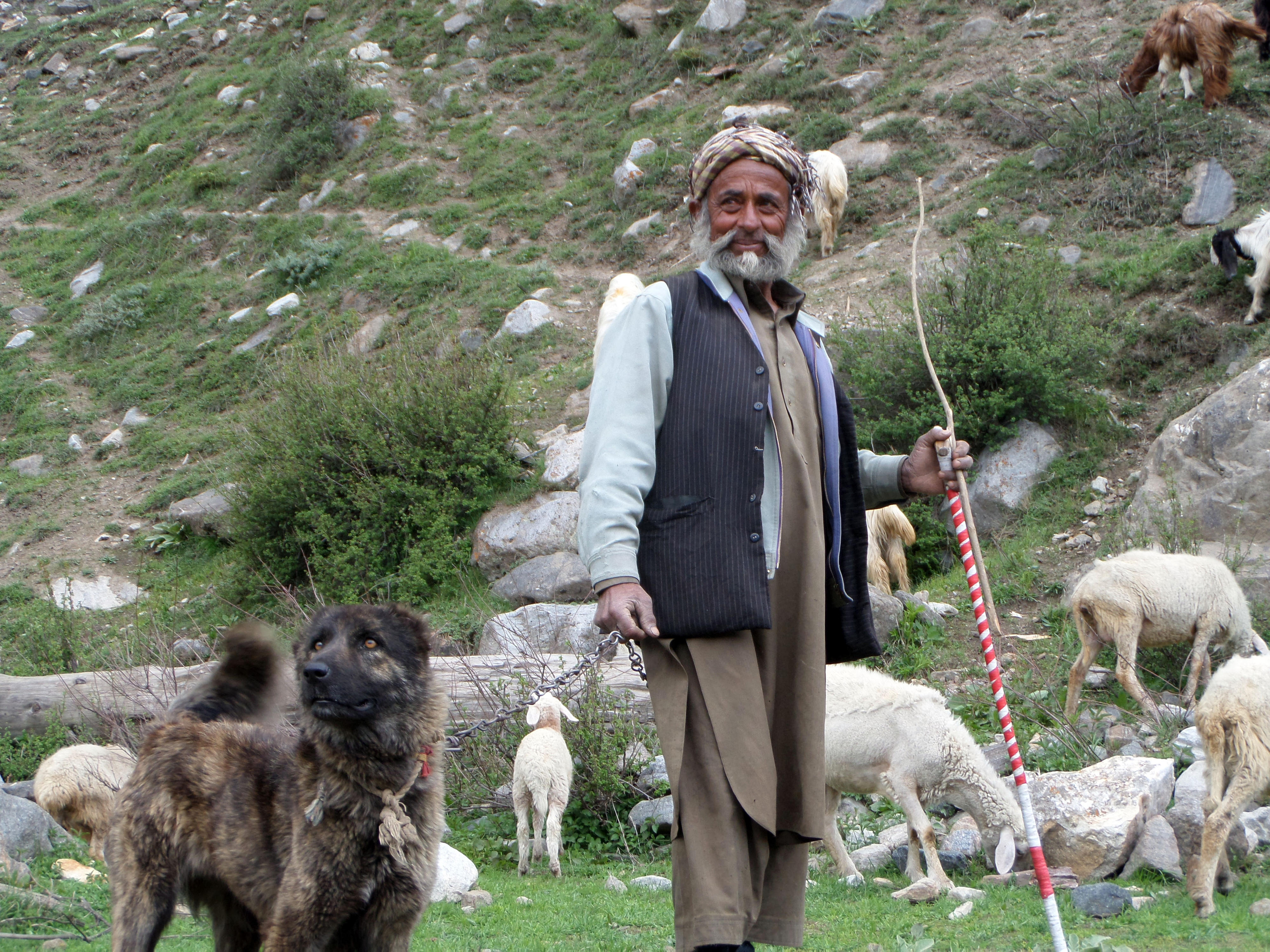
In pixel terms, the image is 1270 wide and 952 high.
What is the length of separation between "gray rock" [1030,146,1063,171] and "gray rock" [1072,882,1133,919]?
11.5 meters

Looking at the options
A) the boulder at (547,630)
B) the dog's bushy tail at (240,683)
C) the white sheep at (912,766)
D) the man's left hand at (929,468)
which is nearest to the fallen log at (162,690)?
the boulder at (547,630)

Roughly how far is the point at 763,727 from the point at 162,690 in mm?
6889

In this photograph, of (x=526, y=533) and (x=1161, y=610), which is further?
(x=526, y=533)

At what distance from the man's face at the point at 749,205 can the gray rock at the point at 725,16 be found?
724 inches

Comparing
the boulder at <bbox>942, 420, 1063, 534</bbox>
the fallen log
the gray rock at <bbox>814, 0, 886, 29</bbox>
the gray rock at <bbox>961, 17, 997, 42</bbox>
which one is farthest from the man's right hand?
the gray rock at <bbox>814, 0, 886, 29</bbox>

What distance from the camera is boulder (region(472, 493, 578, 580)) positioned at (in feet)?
36.8

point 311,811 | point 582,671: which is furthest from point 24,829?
point 582,671

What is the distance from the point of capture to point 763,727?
2654 millimetres

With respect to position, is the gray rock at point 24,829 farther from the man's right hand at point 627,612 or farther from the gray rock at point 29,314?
the gray rock at point 29,314

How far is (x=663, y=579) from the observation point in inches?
104

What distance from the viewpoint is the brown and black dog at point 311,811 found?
3211 millimetres

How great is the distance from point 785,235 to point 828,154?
472 inches

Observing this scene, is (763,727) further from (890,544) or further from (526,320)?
(526,320)

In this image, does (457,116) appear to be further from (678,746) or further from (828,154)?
(678,746)
